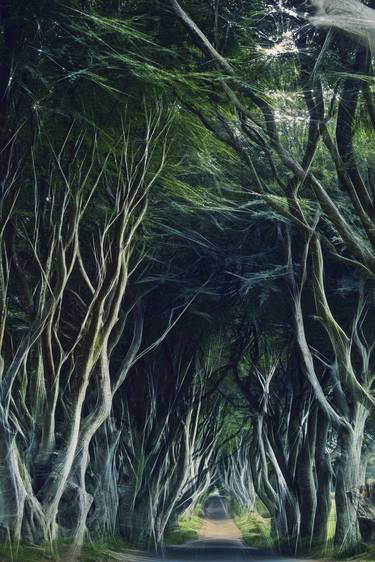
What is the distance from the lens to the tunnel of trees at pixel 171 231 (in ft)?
39.5

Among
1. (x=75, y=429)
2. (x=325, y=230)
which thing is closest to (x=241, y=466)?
(x=325, y=230)

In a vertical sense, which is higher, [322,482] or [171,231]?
[171,231]

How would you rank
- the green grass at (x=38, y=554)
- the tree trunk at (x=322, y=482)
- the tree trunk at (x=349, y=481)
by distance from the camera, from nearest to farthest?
the green grass at (x=38, y=554) < the tree trunk at (x=349, y=481) < the tree trunk at (x=322, y=482)

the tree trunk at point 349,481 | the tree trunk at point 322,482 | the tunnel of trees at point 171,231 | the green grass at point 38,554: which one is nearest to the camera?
the tunnel of trees at point 171,231

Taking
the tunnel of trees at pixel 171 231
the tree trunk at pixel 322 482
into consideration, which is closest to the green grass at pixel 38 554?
the tunnel of trees at pixel 171 231

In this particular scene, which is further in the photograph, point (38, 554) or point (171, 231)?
point (171, 231)

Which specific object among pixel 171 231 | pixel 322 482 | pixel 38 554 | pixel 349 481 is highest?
pixel 171 231

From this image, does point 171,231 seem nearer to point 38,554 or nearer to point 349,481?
point 349,481

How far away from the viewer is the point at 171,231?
19219 mm

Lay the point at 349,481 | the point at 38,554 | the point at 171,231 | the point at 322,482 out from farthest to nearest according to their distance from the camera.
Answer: the point at 322,482
the point at 349,481
the point at 171,231
the point at 38,554

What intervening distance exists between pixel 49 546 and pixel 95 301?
4.35 m

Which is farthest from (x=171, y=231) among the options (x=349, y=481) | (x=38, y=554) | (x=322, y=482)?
(x=322, y=482)

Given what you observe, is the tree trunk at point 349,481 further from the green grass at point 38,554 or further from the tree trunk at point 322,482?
the green grass at point 38,554

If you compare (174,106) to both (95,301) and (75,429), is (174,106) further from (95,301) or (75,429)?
(75,429)
